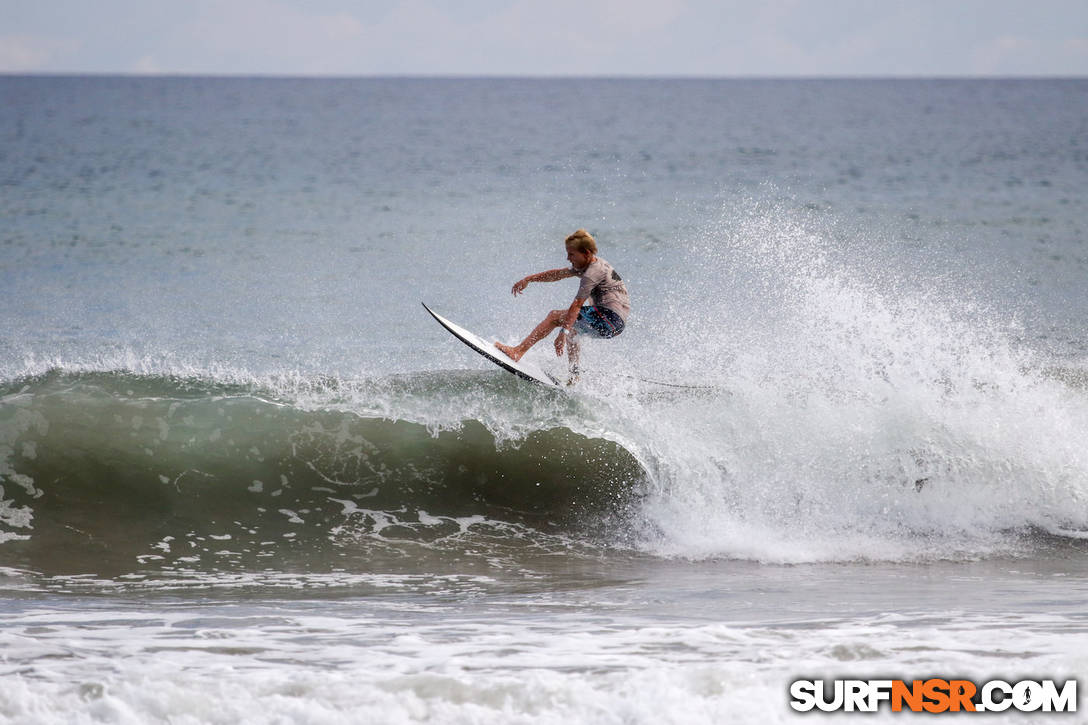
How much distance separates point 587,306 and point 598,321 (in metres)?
0.19

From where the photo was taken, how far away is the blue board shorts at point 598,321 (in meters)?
9.74

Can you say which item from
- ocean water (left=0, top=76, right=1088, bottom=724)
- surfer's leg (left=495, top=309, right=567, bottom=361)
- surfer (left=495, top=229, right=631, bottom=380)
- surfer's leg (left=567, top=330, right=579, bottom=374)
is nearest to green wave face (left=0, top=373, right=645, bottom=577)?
ocean water (left=0, top=76, right=1088, bottom=724)

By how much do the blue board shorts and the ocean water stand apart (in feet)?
2.06

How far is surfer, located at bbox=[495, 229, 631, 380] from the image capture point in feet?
31.5

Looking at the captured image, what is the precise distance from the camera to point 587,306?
987 centimetres

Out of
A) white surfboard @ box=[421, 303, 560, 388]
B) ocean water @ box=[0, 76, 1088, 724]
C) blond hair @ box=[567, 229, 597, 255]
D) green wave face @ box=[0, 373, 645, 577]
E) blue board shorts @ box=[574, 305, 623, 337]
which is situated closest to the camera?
ocean water @ box=[0, 76, 1088, 724]

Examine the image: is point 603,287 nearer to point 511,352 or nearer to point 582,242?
point 582,242

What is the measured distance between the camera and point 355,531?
28.3ft

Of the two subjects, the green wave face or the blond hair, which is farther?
the blond hair

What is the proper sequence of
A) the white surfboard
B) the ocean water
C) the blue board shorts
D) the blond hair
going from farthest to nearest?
the white surfboard < the blue board shorts < the blond hair < the ocean water

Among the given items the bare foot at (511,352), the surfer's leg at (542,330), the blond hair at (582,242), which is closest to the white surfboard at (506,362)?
the bare foot at (511,352)

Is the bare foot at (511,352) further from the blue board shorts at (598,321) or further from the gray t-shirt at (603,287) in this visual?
the gray t-shirt at (603,287)

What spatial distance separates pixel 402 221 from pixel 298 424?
57.6 ft

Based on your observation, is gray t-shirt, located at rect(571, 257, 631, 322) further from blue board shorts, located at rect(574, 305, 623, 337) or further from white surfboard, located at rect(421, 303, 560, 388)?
white surfboard, located at rect(421, 303, 560, 388)
